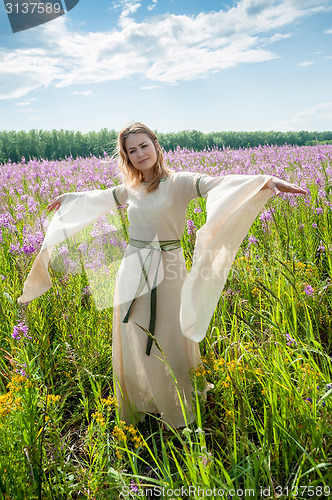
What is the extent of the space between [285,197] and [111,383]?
2620 millimetres

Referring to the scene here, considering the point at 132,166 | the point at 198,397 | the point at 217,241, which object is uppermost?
the point at 132,166

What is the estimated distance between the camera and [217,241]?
1.79 metres

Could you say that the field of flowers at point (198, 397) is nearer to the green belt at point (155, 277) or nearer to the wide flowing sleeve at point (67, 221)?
the wide flowing sleeve at point (67, 221)

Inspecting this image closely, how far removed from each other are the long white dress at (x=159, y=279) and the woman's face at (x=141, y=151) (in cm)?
15

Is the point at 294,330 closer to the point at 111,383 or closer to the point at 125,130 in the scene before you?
the point at 111,383

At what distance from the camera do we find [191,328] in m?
1.62

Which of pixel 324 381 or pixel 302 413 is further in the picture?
pixel 324 381

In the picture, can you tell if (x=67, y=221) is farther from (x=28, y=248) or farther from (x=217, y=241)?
(x=217, y=241)

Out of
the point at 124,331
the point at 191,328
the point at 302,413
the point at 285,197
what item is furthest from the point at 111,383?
the point at 285,197

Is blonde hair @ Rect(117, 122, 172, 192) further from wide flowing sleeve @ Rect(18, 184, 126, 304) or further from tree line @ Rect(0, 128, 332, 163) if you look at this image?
tree line @ Rect(0, 128, 332, 163)

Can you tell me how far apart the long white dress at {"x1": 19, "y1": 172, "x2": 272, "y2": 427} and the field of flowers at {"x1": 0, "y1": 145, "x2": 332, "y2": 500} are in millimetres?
148

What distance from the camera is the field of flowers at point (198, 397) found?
4.68 feet

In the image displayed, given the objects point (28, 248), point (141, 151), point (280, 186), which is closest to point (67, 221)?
point (28, 248)

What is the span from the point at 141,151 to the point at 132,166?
160 mm
